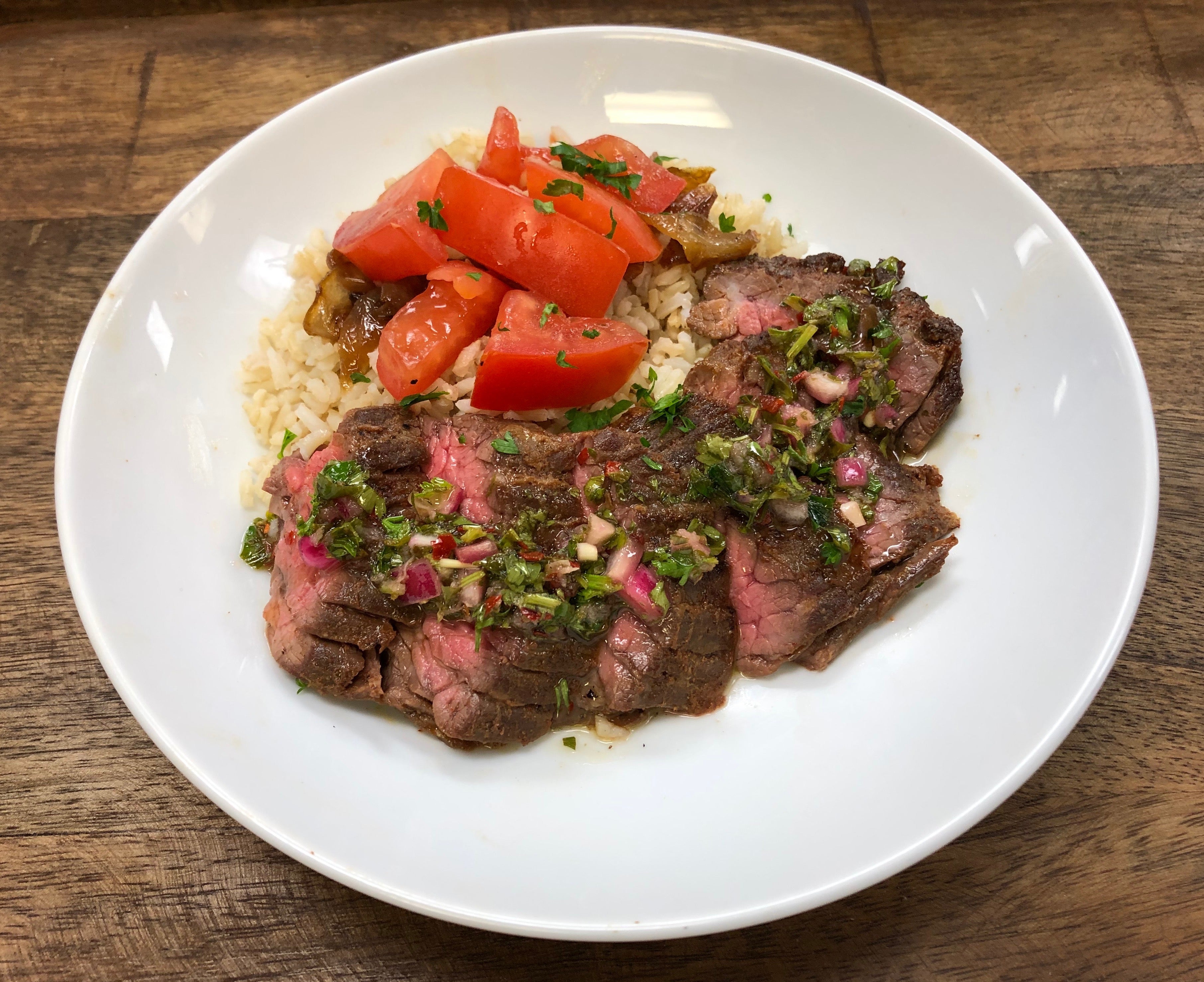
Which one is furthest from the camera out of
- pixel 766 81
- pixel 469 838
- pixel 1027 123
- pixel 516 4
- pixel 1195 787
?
pixel 516 4

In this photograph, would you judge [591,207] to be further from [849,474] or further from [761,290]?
[849,474]

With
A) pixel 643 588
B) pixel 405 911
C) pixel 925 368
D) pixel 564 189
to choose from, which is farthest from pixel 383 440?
pixel 925 368

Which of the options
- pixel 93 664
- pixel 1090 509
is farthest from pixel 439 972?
pixel 1090 509

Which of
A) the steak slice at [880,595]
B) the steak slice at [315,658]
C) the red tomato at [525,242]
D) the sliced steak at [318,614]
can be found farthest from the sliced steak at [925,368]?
the steak slice at [315,658]

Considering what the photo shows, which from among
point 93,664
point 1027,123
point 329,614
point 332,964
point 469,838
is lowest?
point 332,964

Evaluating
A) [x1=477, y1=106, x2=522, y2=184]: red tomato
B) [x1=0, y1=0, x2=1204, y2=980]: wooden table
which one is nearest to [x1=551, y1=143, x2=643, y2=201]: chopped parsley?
[x1=477, y1=106, x2=522, y2=184]: red tomato

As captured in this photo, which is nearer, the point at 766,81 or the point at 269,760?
the point at 269,760

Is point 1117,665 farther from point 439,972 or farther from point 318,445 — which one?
point 318,445

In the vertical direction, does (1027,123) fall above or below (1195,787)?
above
